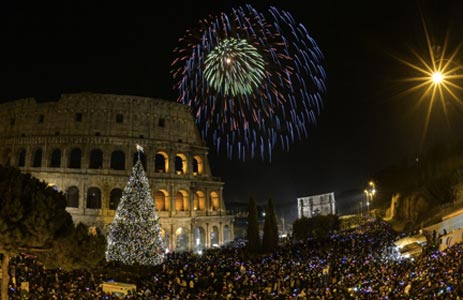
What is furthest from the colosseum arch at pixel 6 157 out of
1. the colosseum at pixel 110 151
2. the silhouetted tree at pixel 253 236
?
the silhouetted tree at pixel 253 236

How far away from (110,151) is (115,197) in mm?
4533

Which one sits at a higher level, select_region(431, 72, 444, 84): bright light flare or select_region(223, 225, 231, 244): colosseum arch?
select_region(431, 72, 444, 84): bright light flare

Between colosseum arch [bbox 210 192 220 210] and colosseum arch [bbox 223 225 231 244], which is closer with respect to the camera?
colosseum arch [bbox 210 192 220 210]

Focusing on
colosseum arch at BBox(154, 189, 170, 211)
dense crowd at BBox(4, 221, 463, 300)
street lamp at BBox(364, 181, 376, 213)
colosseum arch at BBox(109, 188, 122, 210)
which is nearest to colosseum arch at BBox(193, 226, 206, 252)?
colosseum arch at BBox(154, 189, 170, 211)

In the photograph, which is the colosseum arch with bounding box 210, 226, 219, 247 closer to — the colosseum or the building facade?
the colosseum

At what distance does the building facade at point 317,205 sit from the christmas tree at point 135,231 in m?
54.6

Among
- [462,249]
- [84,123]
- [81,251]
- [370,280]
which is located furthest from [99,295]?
[84,123]

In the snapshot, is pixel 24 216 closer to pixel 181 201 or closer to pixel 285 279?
pixel 285 279

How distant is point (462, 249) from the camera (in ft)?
56.9

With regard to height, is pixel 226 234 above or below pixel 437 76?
below

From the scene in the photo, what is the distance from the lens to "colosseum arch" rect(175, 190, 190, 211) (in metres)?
41.4

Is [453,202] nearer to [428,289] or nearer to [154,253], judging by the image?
[428,289]

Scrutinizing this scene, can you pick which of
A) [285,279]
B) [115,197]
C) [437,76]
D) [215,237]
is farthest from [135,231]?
[215,237]

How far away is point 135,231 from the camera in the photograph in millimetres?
22969
